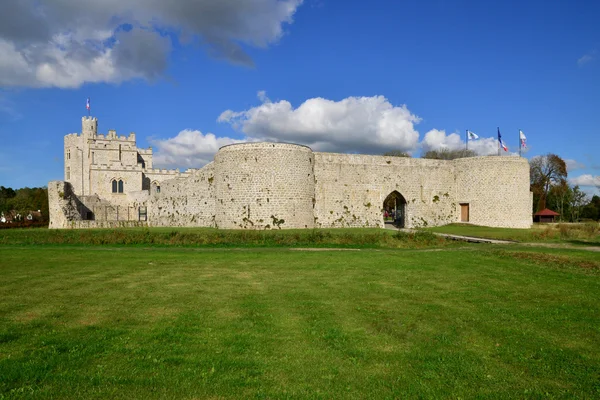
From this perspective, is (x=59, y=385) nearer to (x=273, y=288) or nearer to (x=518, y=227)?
(x=273, y=288)

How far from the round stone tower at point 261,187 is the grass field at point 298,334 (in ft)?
65.7

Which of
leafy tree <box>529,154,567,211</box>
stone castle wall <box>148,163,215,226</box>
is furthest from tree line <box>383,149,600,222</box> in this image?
stone castle wall <box>148,163,215,226</box>

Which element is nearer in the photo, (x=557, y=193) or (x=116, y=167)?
(x=116, y=167)

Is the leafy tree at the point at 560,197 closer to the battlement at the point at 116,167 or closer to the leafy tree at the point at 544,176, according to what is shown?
the leafy tree at the point at 544,176

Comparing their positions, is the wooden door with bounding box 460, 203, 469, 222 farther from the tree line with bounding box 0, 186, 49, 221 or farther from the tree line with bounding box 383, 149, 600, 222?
the tree line with bounding box 0, 186, 49, 221

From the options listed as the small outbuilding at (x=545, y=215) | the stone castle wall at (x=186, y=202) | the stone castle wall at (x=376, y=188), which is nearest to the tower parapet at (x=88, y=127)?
the stone castle wall at (x=186, y=202)

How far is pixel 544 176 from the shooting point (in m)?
63.8

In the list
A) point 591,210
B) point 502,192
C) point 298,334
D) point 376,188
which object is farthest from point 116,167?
point 591,210

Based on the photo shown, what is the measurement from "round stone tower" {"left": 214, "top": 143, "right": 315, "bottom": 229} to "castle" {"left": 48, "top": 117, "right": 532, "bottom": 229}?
0.25ft

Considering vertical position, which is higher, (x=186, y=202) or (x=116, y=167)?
(x=116, y=167)

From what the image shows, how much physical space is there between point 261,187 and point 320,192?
20.5 feet

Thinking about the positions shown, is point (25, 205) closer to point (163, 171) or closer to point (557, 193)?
point (163, 171)

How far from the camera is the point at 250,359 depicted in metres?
5.06

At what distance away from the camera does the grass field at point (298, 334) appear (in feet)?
14.5
